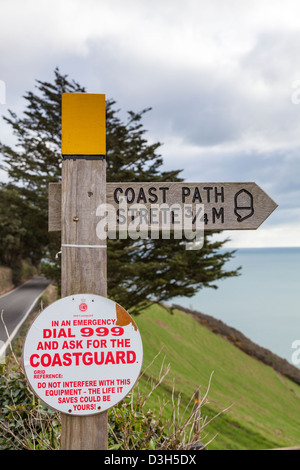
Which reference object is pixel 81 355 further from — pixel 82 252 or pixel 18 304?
pixel 18 304

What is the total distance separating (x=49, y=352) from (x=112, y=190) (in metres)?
1.06

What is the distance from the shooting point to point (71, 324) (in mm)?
2494

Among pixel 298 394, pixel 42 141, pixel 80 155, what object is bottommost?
pixel 298 394

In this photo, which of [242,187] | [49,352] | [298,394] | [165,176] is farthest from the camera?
[298,394]

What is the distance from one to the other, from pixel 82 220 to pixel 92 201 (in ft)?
0.44

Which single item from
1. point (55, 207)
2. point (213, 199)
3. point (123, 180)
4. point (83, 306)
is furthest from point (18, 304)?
point (213, 199)

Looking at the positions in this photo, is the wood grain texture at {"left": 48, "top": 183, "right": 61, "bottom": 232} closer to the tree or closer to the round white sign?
the round white sign

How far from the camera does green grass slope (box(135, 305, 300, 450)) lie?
1570cm

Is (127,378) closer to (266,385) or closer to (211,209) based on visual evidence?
(211,209)

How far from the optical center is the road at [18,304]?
50.1 ft

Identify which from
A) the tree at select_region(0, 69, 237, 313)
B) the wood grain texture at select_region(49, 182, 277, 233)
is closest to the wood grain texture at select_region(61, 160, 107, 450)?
the wood grain texture at select_region(49, 182, 277, 233)

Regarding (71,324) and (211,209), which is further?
(211,209)

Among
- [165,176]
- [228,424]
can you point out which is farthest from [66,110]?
[228,424]

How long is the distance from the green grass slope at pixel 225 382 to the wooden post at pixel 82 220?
1134cm
